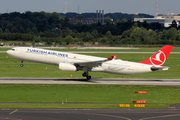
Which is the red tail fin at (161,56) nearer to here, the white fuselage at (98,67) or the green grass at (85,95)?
the white fuselage at (98,67)

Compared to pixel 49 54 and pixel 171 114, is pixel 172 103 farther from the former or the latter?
pixel 49 54

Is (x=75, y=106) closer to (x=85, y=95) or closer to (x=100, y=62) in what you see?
(x=85, y=95)

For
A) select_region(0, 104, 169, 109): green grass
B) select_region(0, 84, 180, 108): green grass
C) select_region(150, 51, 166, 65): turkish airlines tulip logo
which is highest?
select_region(150, 51, 166, 65): turkish airlines tulip logo

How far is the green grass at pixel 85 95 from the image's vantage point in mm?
31438

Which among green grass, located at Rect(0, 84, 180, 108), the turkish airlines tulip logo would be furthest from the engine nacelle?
the turkish airlines tulip logo

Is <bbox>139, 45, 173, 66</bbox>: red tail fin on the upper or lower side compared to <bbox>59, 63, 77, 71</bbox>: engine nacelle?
upper

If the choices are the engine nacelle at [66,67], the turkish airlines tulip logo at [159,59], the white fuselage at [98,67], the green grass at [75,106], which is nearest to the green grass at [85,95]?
the green grass at [75,106]

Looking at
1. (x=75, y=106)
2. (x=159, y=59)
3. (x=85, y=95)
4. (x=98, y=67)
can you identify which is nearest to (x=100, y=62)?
(x=98, y=67)

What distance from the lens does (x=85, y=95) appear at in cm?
3638

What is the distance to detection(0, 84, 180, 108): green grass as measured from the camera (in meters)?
31.4

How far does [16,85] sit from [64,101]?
13.0 m

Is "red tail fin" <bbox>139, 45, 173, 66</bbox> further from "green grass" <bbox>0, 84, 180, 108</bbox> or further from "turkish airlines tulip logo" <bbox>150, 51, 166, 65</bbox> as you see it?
"green grass" <bbox>0, 84, 180, 108</bbox>

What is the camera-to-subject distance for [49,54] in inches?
1925

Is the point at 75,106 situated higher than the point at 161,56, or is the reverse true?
the point at 161,56
